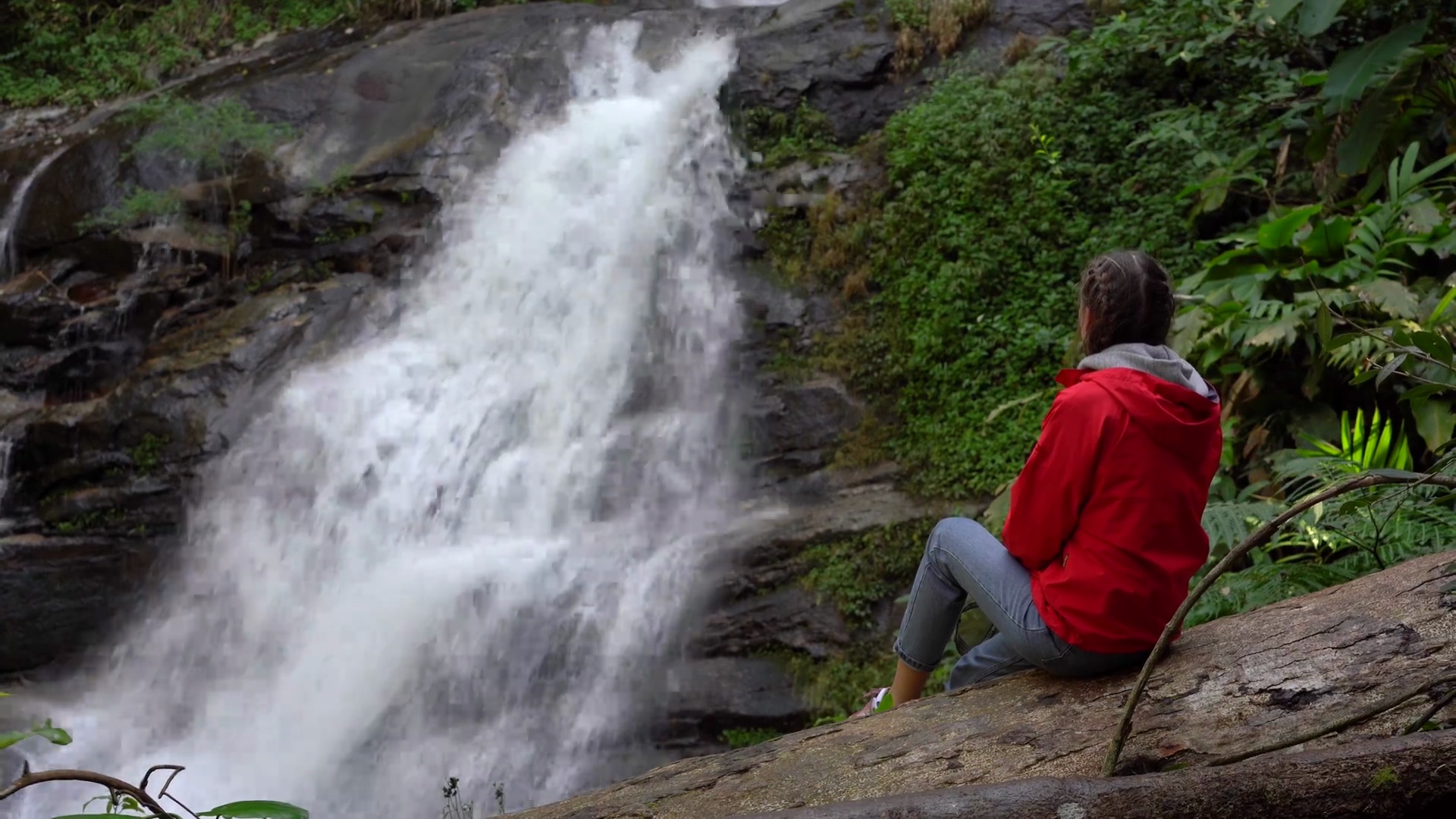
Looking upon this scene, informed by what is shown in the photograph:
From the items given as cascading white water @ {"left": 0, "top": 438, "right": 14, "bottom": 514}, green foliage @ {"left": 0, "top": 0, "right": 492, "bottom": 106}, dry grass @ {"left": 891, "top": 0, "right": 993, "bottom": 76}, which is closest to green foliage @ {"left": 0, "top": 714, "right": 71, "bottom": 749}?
cascading white water @ {"left": 0, "top": 438, "right": 14, "bottom": 514}

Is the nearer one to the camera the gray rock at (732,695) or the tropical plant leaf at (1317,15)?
the tropical plant leaf at (1317,15)

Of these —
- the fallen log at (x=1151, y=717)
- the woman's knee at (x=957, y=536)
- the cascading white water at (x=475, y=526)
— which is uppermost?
the woman's knee at (x=957, y=536)

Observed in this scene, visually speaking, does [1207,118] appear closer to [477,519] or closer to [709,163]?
[709,163]

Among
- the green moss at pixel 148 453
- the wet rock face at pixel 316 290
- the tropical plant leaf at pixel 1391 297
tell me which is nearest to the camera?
the tropical plant leaf at pixel 1391 297

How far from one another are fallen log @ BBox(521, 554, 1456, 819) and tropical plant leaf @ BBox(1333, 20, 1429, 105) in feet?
12.4

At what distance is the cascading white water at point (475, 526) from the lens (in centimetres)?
620

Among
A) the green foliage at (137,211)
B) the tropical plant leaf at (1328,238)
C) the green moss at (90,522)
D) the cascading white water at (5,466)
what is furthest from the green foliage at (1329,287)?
the green foliage at (137,211)

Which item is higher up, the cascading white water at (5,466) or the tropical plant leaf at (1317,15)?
the tropical plant leaf at (1317,15)

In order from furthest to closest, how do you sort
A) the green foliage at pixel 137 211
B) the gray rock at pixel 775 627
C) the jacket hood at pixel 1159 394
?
1. the green foliage at pixel 137 211
2. the gray rock at pixel 775 627
3. the jacket hood at pixel 1159 394

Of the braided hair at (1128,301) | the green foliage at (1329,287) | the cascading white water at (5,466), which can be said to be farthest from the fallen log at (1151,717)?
the cascading white water at (5,466)

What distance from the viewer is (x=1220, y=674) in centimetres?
254

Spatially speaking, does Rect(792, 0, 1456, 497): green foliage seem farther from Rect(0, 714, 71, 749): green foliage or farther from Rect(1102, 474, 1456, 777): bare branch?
Rect(0, 714, 71, 749): green foliage

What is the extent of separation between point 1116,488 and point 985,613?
66 cm

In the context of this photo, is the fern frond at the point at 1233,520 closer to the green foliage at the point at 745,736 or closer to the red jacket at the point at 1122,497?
the red jacket at the point at 1122,497
